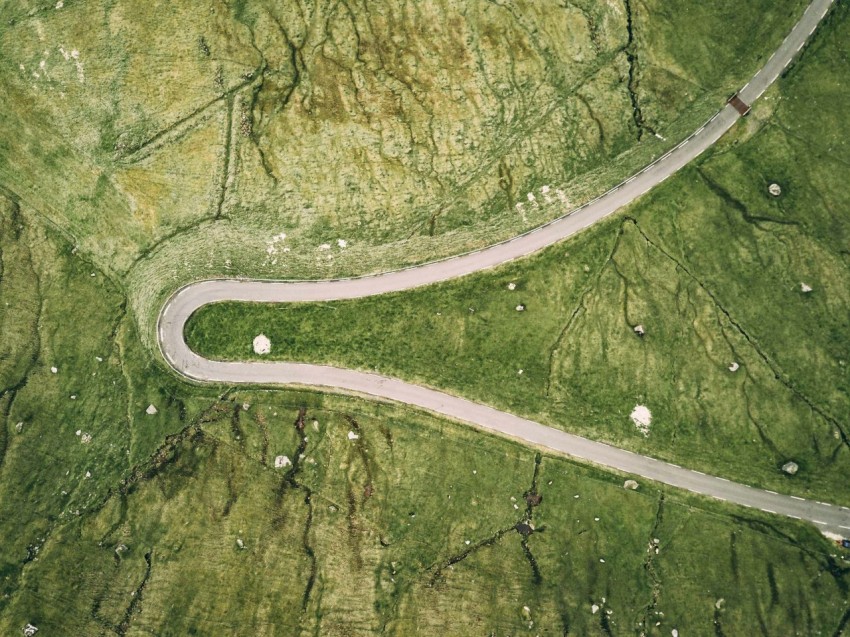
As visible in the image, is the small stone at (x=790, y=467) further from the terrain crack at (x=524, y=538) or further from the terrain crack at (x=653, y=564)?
the terrain crack at (x=524, y=538)

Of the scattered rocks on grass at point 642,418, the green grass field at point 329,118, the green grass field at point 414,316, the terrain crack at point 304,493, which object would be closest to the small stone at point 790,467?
the green grass field at point 414,316

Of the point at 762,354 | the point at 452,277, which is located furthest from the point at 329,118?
the point at 762,354

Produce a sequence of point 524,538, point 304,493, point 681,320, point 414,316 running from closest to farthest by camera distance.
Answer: point 524,538 < point 304,493 < point 681,320 < point 414,316

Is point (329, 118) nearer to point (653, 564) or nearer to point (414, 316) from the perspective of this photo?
point (414, 316)

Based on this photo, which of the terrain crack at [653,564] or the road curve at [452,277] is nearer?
the terrain crack at [653,564]

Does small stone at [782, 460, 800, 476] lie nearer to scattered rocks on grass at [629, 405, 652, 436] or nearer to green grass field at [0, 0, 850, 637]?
green grass field at [0, 0, 850, 637]

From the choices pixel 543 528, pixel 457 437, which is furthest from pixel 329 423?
pixel 543 528
